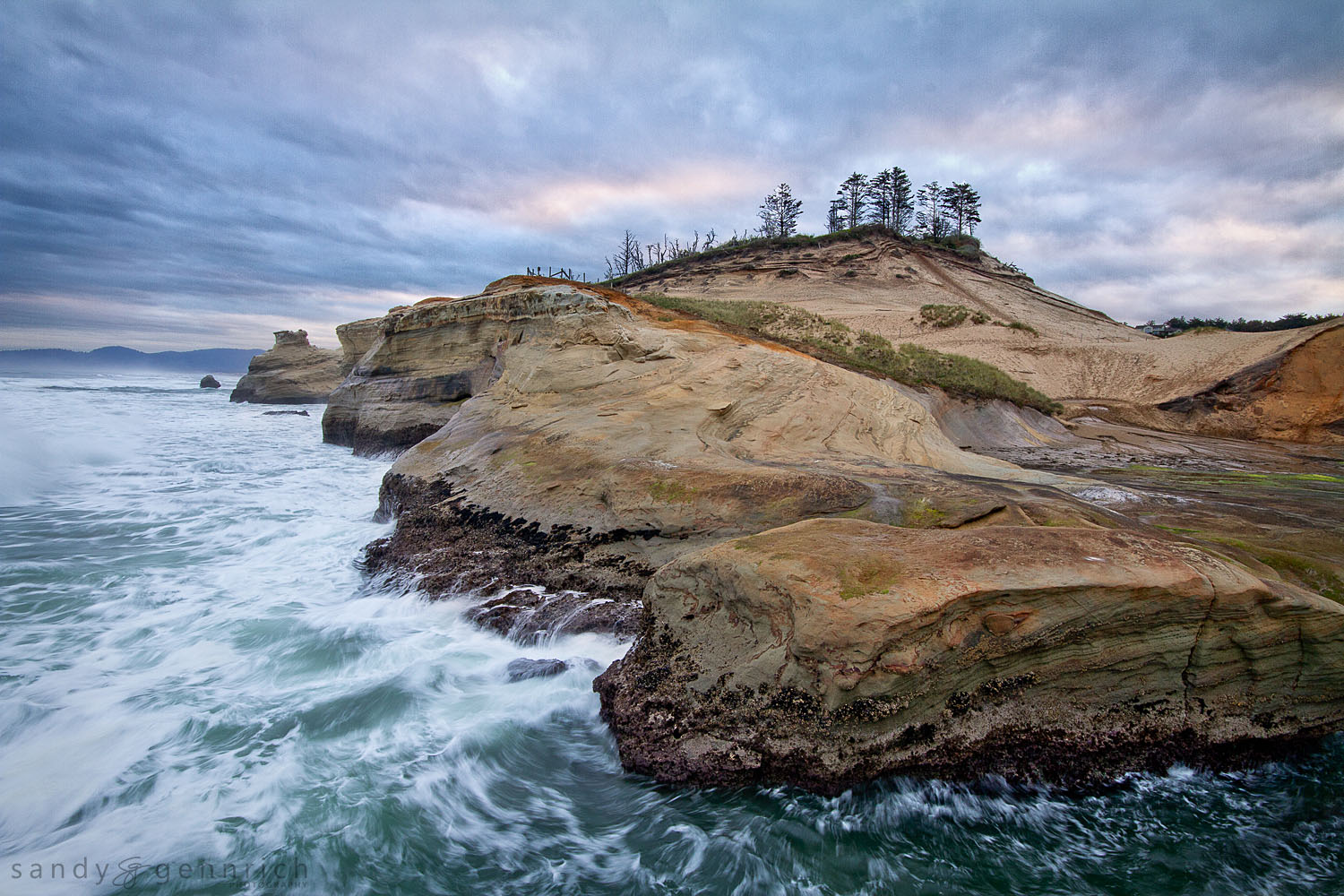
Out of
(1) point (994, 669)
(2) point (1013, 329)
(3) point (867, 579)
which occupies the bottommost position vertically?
(1) point (994, 669)

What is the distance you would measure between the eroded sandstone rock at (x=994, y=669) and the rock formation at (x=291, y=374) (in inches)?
1439

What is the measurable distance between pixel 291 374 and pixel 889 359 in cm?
3446

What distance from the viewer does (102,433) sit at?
50.8 ft

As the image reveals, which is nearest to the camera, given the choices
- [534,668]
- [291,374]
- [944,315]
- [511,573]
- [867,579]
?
[867,579]

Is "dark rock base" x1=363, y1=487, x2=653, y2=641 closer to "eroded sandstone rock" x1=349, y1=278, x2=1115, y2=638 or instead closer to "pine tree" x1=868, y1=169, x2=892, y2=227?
"eroded sandstone rock" x1=349, y1=278, x2=1115, y2=638

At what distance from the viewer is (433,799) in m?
3.31

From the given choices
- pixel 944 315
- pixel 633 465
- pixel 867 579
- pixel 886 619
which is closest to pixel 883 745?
pixel 886 619

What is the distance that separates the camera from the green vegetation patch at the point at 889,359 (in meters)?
14.2

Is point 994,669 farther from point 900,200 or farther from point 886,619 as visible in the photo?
point 900,200

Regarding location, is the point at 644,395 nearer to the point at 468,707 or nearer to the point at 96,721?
the point at 468,707

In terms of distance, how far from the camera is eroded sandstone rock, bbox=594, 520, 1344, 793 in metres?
2.94

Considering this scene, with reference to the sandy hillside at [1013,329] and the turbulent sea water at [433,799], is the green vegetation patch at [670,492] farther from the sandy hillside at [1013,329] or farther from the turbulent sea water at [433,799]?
the sandy hillside at [1013,329]

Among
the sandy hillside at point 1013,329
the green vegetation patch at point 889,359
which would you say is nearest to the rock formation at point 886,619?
the green vegetation patch at point 889,359

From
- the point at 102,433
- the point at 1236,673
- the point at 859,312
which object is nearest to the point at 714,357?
the point at 1236,673
